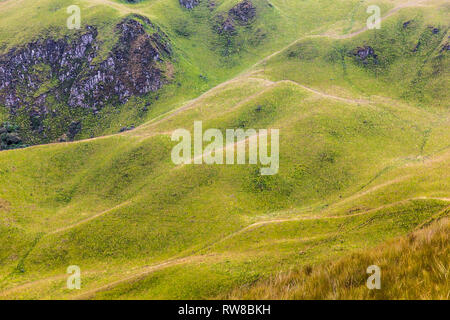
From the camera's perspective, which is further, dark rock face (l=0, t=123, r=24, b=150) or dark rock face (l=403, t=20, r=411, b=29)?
dark rock face (l=403, t=20, r=411, b=29)
